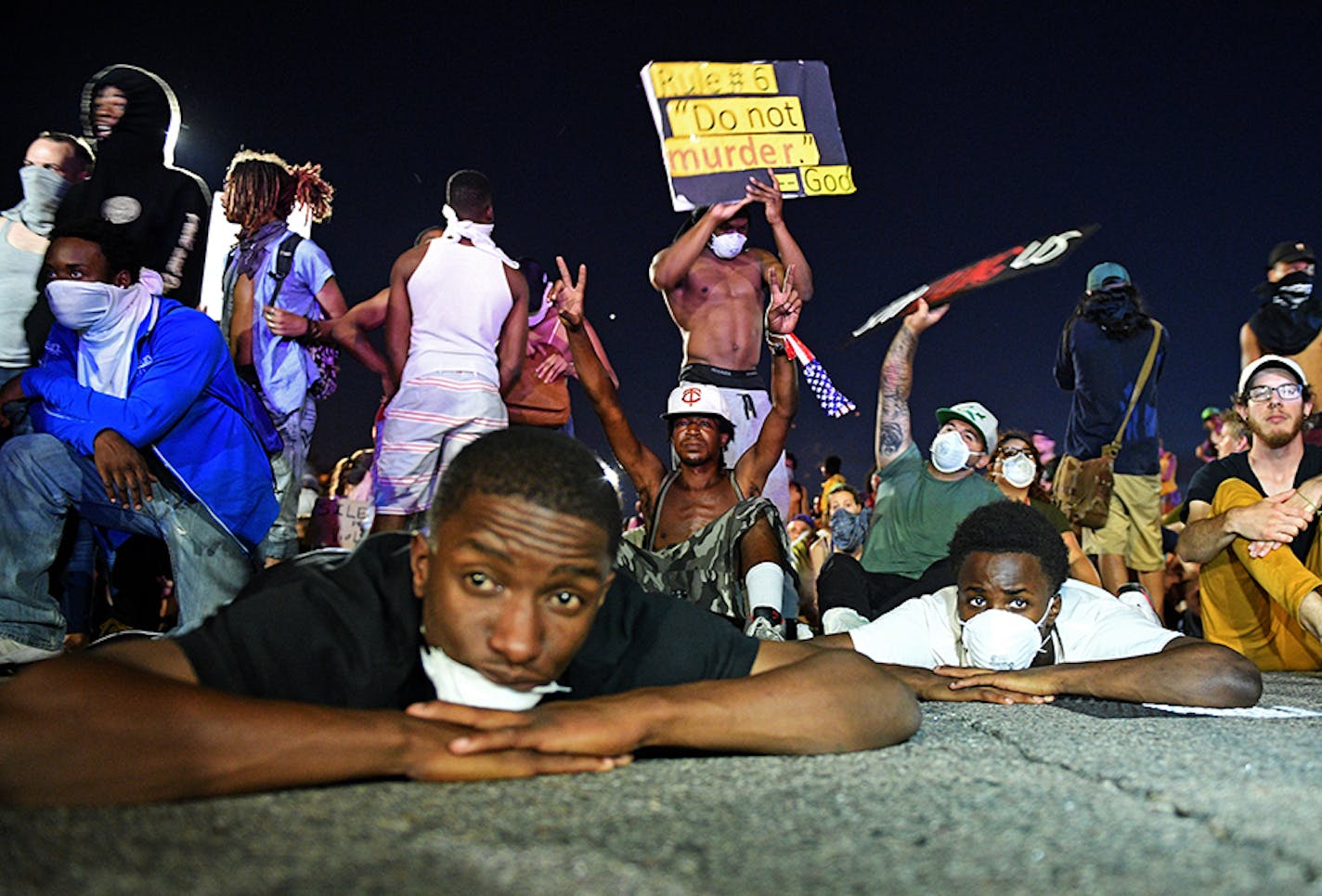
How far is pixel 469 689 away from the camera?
1.76 metres

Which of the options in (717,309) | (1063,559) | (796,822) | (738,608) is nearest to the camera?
(796,822)

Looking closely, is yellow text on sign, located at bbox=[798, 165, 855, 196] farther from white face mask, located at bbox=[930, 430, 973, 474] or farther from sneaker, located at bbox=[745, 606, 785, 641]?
sneaker, located at bbox=[745, 606, 785, 641]

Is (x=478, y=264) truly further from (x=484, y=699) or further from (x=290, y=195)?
(x=484, y=699)

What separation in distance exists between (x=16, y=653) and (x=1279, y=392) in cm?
550

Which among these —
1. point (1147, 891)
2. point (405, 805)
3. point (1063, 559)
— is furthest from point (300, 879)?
point (1063, 559)

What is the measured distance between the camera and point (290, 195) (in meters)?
5.36

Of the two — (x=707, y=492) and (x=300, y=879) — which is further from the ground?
(x=707, y=492)

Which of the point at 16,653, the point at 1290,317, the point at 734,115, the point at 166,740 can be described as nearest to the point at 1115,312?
the point at 1290,317

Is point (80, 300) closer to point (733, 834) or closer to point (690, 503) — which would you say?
point (690, 503)

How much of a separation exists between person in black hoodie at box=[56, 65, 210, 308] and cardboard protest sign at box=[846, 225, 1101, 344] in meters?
3.67

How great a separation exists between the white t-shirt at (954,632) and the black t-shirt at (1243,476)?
201 centimetres

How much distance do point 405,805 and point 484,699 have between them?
33cm

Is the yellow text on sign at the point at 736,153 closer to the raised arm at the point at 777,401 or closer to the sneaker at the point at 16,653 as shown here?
the raised arm at the point at 777,401

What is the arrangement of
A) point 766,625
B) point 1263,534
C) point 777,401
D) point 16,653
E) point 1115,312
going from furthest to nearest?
point 1115,312, point 777,401, point 1263,534, point 766,625, point 16,653
